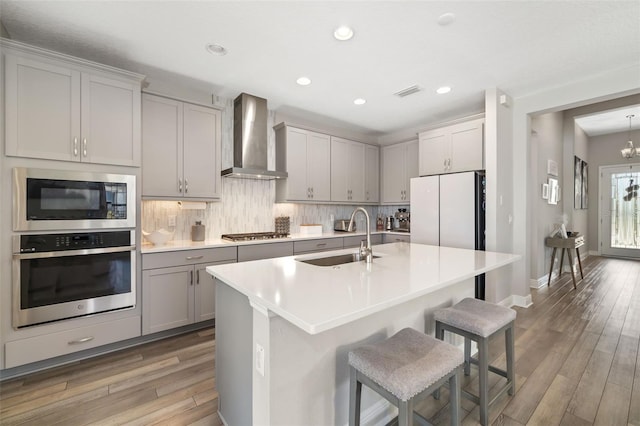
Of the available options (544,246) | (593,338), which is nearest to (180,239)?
(593,338)

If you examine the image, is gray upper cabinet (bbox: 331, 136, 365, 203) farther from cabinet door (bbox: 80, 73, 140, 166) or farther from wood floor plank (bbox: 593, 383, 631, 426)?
wood floor plank (bbox: 593, 383, 631, 426)

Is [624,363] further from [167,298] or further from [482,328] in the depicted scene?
[167,298]

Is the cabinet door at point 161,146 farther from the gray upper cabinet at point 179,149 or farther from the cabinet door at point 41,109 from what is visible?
the cabinet door at point 41,109

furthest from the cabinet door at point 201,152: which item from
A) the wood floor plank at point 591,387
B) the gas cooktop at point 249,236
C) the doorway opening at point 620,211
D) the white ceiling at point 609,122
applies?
the doorway opening at point 620,211

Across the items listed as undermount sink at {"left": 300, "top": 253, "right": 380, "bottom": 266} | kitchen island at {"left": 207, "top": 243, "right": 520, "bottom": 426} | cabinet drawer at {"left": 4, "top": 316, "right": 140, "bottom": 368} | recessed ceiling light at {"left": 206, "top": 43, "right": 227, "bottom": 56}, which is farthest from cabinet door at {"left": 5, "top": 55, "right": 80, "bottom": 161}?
undermount sink at {"left": 300, "top": 253, "right": 380, "bottom": 266}

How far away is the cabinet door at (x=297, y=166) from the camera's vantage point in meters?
3.90

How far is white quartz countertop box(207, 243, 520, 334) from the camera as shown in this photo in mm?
1009

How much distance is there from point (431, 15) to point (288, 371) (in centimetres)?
243

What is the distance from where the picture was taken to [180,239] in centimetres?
331

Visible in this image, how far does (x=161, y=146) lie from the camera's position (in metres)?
2.92

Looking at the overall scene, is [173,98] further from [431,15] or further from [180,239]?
[431,15]

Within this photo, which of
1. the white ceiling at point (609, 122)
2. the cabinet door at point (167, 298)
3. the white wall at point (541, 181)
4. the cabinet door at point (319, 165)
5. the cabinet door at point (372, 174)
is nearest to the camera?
the cabinet door at point (167, 298)

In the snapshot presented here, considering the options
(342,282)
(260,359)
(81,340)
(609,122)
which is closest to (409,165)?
(342,282)

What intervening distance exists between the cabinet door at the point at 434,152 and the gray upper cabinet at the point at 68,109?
11.9 feet
